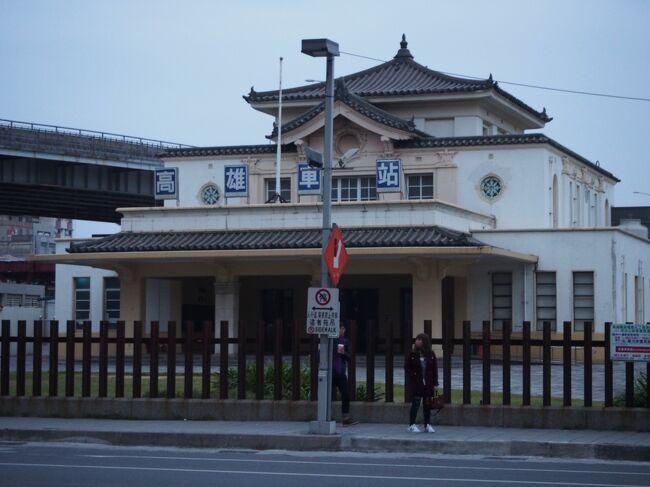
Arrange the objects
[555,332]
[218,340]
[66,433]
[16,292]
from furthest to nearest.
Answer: [16,292]
[555,332]
[218,340]
[66,433]

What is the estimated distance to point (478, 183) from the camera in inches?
1807

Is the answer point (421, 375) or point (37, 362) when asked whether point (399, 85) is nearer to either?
point (37, 362)

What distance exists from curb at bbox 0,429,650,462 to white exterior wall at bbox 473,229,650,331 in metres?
24.2

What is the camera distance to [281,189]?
1919 inches

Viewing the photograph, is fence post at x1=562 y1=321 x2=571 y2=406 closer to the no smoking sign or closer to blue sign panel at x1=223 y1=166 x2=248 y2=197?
the no smoking sign

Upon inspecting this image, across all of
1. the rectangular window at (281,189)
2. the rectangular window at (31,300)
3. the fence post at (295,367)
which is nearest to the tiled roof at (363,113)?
the rectangular window at (281,189)

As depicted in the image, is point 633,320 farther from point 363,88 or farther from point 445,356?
point 445,356

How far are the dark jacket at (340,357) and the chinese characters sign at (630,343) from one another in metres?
4.59

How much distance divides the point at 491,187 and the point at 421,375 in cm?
2674

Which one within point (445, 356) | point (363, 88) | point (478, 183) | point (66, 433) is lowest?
point (66, 433)

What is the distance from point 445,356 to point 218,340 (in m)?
4.24

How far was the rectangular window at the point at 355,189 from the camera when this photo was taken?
155ft

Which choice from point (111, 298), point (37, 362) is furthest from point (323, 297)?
point (111, 298)

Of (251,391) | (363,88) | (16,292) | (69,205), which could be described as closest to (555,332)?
(363,88)
